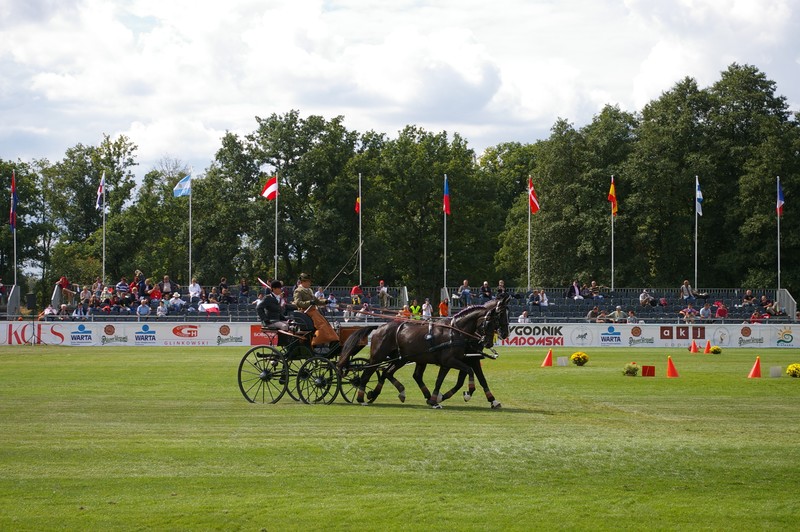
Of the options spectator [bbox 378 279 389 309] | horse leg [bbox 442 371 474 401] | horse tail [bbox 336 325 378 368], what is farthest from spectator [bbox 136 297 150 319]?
horse leg [bbox 442 371 474 401]

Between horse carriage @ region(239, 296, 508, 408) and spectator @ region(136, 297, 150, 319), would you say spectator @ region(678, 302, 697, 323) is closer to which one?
spectator @ region(136, 297, 150, 319)

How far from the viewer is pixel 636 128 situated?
6788 centimetres

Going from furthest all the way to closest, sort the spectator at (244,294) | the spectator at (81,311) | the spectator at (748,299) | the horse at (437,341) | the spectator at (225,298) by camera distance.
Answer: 1. the spectator at (748,299)
2. the spectator at (244,294)
3. the spectator at (225,298)
4. the spectator at (81,311)
5. the horse at (437,341)

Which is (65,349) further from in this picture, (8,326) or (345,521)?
(345,521)

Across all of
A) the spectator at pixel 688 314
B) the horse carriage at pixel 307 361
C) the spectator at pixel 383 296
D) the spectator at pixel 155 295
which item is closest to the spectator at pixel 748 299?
the spectator at pixel 688 314

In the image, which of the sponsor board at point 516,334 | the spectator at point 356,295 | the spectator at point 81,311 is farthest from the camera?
the spectator at point 356,295

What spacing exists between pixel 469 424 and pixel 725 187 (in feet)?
175

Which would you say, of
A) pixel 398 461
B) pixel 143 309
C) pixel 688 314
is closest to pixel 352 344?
pixel 398 461

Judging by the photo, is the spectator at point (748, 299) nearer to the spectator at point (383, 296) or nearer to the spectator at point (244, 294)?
the spectator at point (383, 296)

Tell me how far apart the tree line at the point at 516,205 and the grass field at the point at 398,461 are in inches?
1716

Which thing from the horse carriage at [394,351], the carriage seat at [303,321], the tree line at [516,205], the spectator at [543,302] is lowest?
the horse carriage at [394,351]

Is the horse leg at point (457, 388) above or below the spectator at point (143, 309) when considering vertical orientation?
below

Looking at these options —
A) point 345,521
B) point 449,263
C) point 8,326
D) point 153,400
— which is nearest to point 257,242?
point 449,263

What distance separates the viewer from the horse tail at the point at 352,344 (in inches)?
680
